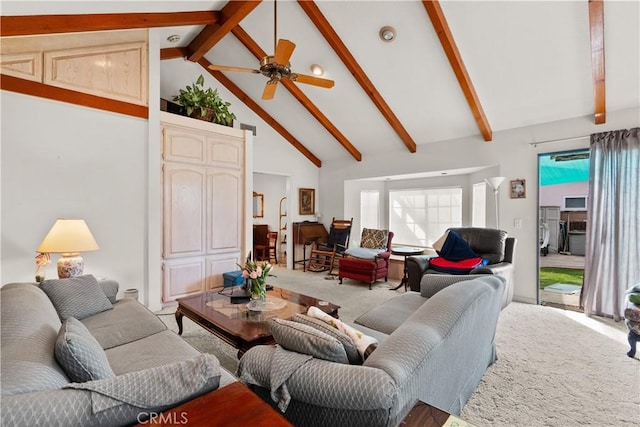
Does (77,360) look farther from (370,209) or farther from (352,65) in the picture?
(370,209)

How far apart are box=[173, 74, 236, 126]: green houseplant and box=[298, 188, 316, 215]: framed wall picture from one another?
2617mm

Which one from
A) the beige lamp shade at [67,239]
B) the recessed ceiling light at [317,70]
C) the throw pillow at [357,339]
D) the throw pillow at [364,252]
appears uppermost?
the recessed ceiling light at [317,70]

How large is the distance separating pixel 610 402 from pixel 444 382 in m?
1.45

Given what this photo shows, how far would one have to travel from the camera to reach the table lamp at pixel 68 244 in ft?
8.52

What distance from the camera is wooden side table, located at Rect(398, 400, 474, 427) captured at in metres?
0.95

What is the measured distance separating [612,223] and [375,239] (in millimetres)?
→ 3151

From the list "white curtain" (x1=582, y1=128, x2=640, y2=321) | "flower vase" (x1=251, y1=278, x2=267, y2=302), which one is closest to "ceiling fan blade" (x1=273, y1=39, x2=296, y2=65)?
"flower vase" (x1=251, y1=278, x2=267, y2=302)

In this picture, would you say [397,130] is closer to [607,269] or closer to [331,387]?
[607,269]

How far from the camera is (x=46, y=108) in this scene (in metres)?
2.98

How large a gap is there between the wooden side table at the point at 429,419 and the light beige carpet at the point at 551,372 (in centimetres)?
112

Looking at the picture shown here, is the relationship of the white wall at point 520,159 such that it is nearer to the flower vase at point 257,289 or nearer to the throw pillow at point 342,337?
the flower vase at point 257,289

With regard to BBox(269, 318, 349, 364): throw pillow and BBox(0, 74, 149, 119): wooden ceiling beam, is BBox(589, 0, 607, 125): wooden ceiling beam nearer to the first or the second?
BBox(269, 318, 349, 364): throw pillow

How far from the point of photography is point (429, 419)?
3.19 feet

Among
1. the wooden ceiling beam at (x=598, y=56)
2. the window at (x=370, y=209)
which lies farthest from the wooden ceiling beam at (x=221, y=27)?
the window at (x=370, y=209)
